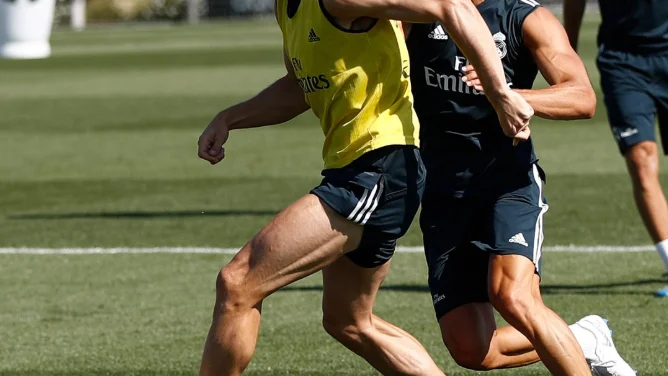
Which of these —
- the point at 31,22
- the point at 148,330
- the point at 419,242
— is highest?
the point at 148,330

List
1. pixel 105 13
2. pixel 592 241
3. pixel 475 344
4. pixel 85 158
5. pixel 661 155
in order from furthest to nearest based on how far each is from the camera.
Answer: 1. pixel 105 13
2. pixel 85 158
3. pixel 661 155
4. pixel 592 241
5. pixel 475 344

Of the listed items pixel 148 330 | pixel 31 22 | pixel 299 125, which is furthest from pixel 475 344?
pixel 31 22

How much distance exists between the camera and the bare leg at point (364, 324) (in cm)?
584

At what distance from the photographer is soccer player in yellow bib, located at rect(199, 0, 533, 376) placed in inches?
210

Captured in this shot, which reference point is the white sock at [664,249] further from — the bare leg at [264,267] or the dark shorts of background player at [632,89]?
the bare leg at [264,267]

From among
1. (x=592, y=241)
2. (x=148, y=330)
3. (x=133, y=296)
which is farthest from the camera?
(x=592, y=241)

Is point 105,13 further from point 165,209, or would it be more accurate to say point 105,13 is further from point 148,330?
point 148,330

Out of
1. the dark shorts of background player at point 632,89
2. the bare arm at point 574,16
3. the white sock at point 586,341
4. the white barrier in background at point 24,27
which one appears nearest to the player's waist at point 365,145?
the white sock at point 586,341

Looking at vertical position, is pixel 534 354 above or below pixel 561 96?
below

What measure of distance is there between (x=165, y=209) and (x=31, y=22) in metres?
27.6

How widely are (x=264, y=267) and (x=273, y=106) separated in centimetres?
98

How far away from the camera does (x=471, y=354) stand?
251 inches

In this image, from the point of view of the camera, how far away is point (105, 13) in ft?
261

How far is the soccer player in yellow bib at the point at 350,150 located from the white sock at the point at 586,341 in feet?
3.56
